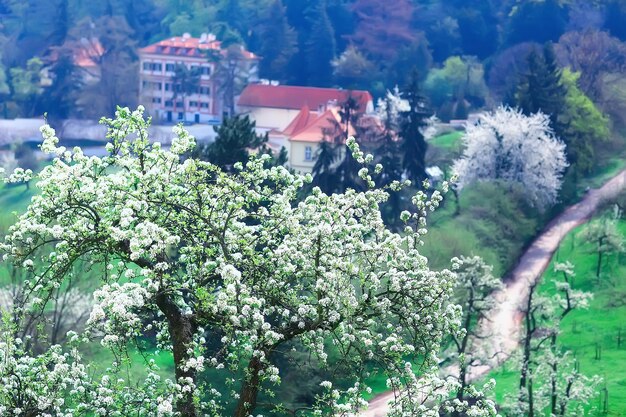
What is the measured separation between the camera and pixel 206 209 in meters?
12.9

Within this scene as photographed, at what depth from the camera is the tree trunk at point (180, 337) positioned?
1220 cm

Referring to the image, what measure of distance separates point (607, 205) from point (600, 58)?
21.9 m

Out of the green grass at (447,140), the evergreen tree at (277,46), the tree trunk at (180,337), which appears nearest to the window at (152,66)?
the evergreen tree at (277,46)

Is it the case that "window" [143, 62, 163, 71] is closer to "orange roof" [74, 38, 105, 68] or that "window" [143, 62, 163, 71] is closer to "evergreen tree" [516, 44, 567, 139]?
"orange roof" [74, 38, 105, 68]

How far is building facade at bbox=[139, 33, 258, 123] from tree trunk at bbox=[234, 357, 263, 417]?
67903mm

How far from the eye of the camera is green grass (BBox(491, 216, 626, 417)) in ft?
97.5

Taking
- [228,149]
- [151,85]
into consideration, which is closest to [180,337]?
[228,149]

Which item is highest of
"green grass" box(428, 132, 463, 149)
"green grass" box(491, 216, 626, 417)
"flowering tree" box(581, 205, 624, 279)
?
Result: "flowering tree" box(581, 205, 624, 279)

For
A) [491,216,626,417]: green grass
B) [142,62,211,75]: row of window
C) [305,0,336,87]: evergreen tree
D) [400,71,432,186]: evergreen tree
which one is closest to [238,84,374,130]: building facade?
[305,0,336,87]: evergreen tree

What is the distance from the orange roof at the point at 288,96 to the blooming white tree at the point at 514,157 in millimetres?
24108

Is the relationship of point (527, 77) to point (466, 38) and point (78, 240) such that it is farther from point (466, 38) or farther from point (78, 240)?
point (78, 240)

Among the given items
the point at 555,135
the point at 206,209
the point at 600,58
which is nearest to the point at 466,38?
the point at 600,58

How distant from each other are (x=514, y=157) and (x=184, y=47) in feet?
135

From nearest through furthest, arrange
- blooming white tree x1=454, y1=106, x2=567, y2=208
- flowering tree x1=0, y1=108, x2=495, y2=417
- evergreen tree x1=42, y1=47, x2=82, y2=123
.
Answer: flowering tree x1=0, y1=108, x2=495, y2=417 < blooming white tree x1=454, y1=106, x2=567, y2=208 < evergreen tree x1=42, y1=47, x2=82, y2=123
